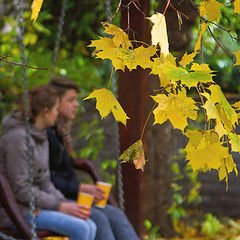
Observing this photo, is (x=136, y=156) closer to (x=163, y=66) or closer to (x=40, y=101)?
(x=163, y=66)

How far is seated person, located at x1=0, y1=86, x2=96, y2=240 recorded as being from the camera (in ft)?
9.86

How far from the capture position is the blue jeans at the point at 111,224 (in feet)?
10.5

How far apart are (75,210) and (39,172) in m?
0.29

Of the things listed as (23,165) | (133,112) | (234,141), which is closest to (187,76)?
(234,141)

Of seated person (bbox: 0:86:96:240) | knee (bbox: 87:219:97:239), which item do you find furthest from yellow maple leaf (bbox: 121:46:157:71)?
knee (bbox: 87:219:97:239)

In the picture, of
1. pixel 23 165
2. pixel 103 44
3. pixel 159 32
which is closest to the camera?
pixel 159 32

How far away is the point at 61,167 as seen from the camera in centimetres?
353

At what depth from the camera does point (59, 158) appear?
137 inches

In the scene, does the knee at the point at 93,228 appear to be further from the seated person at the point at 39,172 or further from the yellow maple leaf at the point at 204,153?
the yellow maple leaf at the point at 204,153

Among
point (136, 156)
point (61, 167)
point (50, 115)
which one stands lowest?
point (61, 167)

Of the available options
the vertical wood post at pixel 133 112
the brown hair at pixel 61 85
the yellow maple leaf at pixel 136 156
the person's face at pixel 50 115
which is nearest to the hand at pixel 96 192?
the vertical wood post at pixel 133 112

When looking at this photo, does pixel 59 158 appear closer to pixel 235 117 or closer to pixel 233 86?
pixel 235 117

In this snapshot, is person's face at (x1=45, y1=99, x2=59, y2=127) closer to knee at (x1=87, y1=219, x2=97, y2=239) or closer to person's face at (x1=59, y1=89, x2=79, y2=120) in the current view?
person's face at (x1=59, y1=89, x2=79, y2=120)

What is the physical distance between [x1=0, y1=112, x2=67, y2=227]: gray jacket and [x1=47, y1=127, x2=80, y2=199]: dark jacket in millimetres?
205
